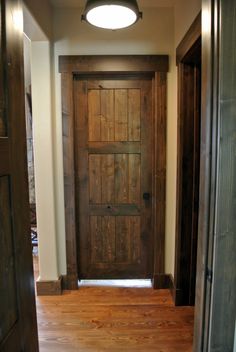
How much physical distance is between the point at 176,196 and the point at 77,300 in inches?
52.8

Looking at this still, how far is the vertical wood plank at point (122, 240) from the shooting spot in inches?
103

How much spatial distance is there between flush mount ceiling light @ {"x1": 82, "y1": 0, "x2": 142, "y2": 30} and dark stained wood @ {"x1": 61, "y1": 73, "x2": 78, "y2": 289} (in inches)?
29.3

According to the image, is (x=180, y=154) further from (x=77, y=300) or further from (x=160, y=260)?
(x=77, y=300)

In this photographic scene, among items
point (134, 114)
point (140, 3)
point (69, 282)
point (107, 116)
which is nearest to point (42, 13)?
point (140, 3)

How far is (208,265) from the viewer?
37.7 inches

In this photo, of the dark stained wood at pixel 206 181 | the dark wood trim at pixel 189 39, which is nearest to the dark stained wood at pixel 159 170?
the dark wood trim at pixel 189 39

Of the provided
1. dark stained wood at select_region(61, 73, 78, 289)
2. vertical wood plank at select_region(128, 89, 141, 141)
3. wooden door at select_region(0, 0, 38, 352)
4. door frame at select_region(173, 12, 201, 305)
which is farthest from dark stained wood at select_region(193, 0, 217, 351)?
dark stained wood at select_region(61, 73, 78, 289)

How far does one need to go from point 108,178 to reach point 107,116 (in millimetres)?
608

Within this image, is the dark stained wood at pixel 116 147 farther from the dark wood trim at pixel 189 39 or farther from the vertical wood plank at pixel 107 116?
the dark wood trim at pixel 189 39

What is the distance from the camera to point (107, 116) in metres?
2.50

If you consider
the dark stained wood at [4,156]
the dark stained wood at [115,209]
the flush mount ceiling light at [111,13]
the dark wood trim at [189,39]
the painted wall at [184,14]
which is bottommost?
the dark stained wood at [115,209]

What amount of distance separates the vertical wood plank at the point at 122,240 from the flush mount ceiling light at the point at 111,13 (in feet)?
5.60

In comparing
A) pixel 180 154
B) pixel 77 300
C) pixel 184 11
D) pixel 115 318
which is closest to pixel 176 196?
pixel 180 154

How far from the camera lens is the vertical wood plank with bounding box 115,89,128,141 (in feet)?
8.15
